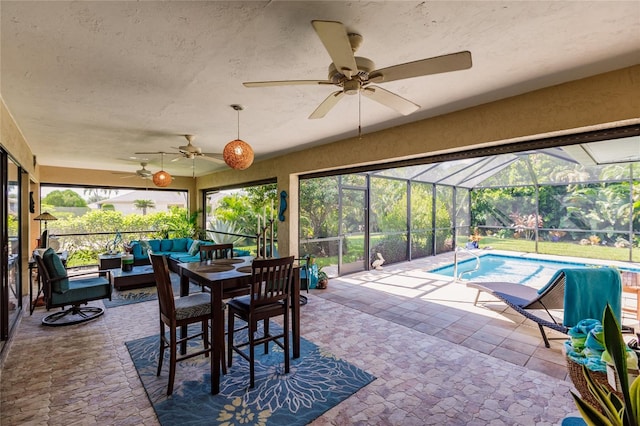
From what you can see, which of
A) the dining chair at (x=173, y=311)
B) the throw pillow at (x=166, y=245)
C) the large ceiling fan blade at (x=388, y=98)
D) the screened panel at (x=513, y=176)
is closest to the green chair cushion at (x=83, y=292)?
the dining chair at (x=173, y=311)

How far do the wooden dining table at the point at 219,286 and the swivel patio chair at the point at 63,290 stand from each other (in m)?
1.71

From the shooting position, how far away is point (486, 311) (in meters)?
4.46

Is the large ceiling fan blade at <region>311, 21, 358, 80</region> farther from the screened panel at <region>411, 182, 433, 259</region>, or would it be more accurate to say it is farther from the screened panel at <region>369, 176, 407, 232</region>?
the screened panel at <region>411, 182, 433, 259</region>

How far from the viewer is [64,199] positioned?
27.1 ft

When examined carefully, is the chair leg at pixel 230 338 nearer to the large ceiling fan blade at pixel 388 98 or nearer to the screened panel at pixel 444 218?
the large ceiling fan blade at pixel 388 98

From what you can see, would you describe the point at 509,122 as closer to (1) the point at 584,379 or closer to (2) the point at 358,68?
(2) the point at 358,68

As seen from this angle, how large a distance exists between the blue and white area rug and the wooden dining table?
17cm

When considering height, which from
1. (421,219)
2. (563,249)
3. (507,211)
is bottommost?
(563,249)

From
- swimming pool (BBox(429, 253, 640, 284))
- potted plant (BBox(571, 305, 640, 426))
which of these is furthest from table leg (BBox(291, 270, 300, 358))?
swimming pool (BBox(429, 253, 640, 284))

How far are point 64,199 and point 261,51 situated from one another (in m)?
9.06

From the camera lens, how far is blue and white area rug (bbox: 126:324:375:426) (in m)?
2.22

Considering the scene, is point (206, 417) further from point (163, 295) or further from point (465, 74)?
point (465, 74)

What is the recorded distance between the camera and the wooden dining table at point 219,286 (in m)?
2.54

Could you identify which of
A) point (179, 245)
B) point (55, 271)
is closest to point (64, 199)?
point (179, 245)
